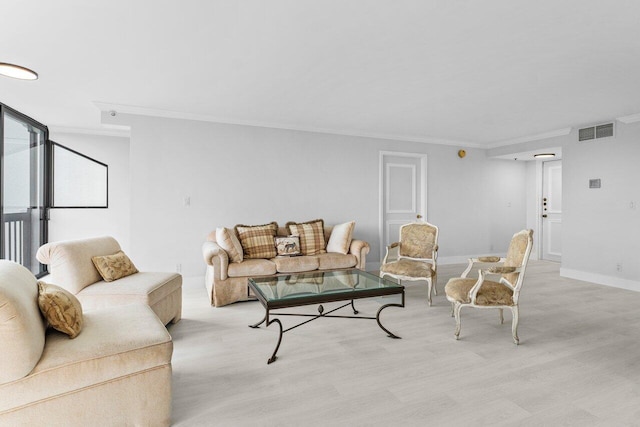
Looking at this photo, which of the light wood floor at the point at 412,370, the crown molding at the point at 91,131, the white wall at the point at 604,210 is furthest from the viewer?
the crown molding at the point at 91,131

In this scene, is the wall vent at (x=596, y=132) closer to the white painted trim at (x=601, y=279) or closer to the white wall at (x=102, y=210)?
the white painted trim at (x=601, y=279)

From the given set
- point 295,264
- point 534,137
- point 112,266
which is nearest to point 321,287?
point 295,264

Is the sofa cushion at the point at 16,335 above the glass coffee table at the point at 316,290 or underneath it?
above

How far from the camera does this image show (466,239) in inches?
270

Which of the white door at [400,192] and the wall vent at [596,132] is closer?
the wall vent at [596,132]

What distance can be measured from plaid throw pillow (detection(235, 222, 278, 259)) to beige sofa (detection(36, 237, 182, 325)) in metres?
1.39

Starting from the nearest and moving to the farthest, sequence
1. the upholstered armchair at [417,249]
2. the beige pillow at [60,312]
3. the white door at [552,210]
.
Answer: the beige pillow at [60,312] < the upholstered armchair at [417,249] < the white door at [552,210]

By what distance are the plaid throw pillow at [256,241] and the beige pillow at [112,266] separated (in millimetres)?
1436

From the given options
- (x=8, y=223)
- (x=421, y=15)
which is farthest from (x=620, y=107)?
(x=8, y=223)

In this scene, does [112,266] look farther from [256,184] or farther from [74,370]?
[256,184]

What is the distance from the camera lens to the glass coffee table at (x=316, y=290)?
2.56 metres

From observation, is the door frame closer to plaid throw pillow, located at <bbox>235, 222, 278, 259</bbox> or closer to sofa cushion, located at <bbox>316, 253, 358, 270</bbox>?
sofa cushion, located at <bbox>316, 253, 358, 270</bbox>

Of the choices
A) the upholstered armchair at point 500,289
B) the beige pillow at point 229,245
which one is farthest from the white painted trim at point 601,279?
the beige pillow at point 229,245

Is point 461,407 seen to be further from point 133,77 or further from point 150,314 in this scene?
point 133,77
